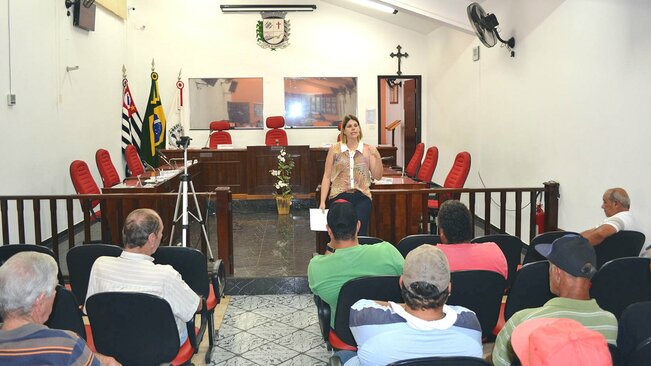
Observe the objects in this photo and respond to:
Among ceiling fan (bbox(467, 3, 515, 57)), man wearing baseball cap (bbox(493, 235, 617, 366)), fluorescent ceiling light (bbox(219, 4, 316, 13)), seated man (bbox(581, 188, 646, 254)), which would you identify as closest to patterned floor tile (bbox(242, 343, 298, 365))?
man wearing baseball cap (bbox(493, 235, 617, 366))

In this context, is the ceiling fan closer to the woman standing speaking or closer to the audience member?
the woman standing speaking

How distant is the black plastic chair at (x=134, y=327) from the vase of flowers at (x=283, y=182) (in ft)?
19.8

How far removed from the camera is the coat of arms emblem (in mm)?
11398

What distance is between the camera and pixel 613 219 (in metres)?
3.91

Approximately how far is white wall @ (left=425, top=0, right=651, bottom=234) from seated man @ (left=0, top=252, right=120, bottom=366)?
3970mm

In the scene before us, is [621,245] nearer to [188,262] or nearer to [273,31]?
[188,262]

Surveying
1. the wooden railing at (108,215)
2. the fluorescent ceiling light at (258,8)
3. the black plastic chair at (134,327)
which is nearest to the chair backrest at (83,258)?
the black plastic chair at (134,327)

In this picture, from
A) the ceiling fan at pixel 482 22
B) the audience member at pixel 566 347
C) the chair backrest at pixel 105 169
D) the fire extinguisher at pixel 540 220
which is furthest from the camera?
the chair backrest at pixel 105 169

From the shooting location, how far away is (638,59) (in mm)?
4355

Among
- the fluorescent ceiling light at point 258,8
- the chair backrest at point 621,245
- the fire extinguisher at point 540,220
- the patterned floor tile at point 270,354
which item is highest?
the fluorescent ceiling light at point 258,8

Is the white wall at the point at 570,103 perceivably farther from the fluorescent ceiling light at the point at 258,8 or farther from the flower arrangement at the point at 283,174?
the fluorescent ceiling light at the point at 258,8

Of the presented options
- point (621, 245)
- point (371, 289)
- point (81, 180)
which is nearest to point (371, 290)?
point (371, 289)

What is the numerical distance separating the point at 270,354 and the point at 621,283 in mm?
2005

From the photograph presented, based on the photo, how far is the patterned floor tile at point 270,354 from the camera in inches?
138
